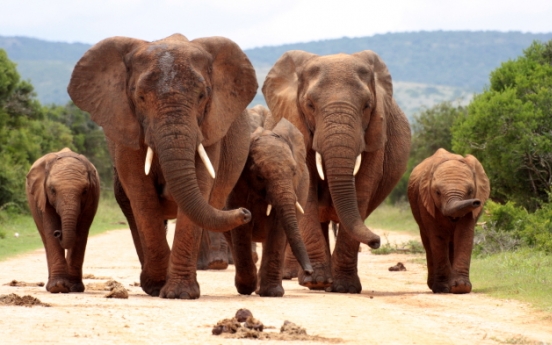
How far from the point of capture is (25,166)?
95.3 ft

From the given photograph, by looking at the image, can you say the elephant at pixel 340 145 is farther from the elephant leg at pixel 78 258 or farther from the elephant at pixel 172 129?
the elephant leg at pixel 78 258

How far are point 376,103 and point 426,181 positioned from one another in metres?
1.07

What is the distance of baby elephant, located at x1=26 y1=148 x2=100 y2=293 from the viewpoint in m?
11.0

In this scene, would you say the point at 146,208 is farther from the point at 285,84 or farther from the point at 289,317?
the point at 285,84

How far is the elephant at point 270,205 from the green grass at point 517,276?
84.2 inches

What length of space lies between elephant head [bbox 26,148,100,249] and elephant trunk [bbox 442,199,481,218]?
3.68 metres

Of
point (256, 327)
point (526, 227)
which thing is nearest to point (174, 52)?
point (256, 327)

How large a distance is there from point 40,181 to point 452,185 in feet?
14.4

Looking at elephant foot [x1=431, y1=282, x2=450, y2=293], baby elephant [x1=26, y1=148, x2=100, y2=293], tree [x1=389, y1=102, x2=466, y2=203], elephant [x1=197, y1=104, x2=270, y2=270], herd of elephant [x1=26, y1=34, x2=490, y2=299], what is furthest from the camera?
tree [x1=389, y1=102, x2=466, y2=203]

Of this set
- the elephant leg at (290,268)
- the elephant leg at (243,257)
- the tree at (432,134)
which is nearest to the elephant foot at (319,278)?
the elephant leg at (243,257)

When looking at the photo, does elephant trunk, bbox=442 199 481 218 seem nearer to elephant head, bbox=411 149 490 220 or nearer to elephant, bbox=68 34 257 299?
elephant head, bbox=411 149 490 220

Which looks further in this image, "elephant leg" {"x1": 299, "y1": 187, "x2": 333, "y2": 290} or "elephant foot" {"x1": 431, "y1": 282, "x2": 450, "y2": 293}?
"elephant foot" {"x1": 431, "y1": 282, "x2": 450, "y2": 293}

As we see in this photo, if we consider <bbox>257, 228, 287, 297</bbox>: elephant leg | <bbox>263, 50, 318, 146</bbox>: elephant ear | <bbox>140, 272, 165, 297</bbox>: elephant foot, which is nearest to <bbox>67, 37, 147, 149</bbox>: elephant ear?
<bbox>140, 272, 165, 297</bbox>: elephant foot

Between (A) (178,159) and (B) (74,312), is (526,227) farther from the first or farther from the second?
(B) (74,312)
